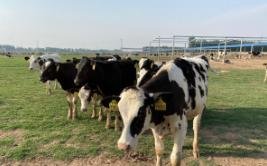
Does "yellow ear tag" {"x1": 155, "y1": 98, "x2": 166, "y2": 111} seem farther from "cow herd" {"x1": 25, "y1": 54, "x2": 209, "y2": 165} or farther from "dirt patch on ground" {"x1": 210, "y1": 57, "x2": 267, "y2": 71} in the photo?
"dirt patch on ground" {"x1": 210, "y1": 57, "x2": 267, "y2": 71}

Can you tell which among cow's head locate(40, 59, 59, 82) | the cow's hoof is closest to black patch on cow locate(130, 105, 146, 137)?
the cow's hoof

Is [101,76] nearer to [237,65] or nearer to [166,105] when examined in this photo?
[166,105]

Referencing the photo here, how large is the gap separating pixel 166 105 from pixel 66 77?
660 cm

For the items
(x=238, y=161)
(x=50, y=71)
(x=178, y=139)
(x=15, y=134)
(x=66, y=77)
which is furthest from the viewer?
(x=50, y=71)

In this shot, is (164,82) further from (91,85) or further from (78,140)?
(91,85)

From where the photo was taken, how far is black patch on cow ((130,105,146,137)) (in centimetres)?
541

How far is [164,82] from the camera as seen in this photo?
21.3 feet

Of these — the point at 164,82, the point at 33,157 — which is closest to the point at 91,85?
the point at 33,157

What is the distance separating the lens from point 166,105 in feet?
19.5

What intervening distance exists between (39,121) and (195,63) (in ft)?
16.5

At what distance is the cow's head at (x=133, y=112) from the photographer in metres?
5.32

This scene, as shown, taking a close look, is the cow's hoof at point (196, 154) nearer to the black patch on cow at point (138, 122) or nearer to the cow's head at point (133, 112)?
the cow's head at point (133, 112)

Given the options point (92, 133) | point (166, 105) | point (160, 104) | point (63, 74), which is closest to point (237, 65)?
point (63, 74)

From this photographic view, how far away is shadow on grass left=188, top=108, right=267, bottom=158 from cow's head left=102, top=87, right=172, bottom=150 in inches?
115
